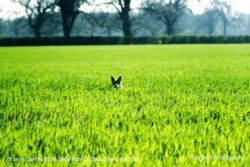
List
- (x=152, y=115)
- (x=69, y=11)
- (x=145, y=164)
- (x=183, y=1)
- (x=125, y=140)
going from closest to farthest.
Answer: (x=145, y=164), (x=125, y=140), (x=152, y=115), (x=69, y=11), (x=183, y=1)

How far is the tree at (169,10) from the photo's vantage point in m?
73.6

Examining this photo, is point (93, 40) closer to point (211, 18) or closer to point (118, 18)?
point (118, 18)

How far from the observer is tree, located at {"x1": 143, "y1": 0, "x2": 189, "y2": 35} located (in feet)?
241

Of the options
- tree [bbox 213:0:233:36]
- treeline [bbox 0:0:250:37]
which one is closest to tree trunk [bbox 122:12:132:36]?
treeline [bbox 0:0:250:37]

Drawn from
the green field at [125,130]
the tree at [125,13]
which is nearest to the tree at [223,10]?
the tree at [125,13]

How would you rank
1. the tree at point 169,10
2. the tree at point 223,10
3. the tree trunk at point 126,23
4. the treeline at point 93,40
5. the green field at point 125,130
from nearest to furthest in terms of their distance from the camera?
1. the green field at point 125,130
2. the treeline at point 93,40
3. the tree trunk at point 126,23
4. the tree at point 169,10
5. the tree at point 223,10

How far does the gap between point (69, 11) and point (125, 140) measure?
60981 mm

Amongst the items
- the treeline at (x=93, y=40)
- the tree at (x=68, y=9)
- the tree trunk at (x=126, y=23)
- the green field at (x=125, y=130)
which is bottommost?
the treeline at (x=93, y=40)

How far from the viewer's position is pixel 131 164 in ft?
6.71

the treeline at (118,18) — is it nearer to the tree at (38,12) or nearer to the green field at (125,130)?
the tree at (38,12)

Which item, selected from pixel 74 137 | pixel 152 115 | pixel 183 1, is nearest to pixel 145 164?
pixel 74 137

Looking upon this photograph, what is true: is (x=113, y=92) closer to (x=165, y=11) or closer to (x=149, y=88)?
(x=149, y=88)

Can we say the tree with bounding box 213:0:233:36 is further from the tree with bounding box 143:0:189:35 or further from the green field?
the green field

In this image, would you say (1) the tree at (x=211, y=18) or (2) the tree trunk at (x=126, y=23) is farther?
(1) the tree at (x=211, y=18)
